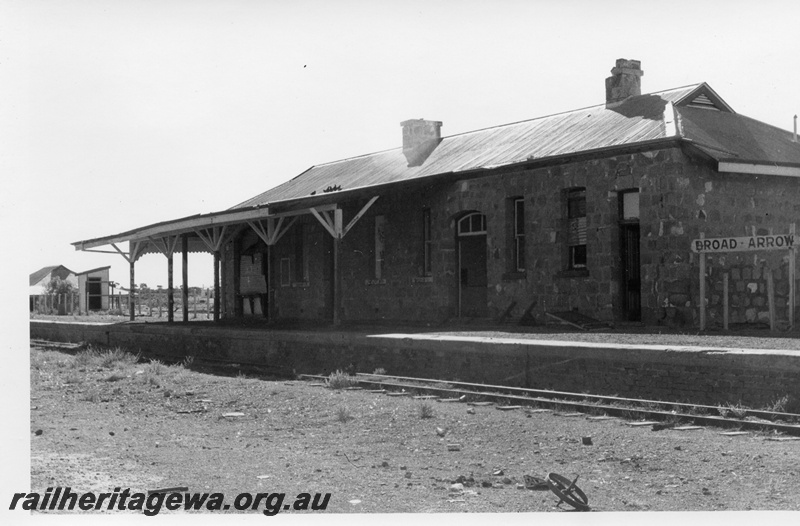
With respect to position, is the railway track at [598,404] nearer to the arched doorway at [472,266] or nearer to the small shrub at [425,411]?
the small shrub at [425,411]

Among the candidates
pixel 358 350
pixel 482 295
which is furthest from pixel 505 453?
pixel 482 295

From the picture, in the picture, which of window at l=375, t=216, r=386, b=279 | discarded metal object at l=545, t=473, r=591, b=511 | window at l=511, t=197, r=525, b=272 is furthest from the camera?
window at l=375, t=216, r=386, b=279

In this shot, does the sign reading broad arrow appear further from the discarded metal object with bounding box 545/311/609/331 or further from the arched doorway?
the arched doorway

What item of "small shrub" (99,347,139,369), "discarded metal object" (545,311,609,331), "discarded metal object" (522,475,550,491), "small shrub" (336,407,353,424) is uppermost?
"discarded metal object" (545,311,609,331)

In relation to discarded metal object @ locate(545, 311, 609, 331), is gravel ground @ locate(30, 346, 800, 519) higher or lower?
lower

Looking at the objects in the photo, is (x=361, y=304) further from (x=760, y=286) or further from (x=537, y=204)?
(x=760, y=286)

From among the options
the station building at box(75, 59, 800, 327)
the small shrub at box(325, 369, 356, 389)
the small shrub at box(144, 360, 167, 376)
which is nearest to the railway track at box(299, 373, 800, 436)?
the small shrub at box(325, 369, 356, 389)

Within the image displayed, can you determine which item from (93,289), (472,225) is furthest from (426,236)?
(93,289)

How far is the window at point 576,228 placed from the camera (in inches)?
690

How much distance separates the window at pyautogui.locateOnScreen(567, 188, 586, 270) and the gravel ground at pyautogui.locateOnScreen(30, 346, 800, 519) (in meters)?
6.97

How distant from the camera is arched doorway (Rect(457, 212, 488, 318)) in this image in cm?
2006

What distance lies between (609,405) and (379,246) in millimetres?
13231

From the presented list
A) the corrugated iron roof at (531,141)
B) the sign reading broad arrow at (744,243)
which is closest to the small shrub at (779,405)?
the sign reading broad arrow at (744,243)

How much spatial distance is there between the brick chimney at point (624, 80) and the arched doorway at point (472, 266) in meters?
3.80
